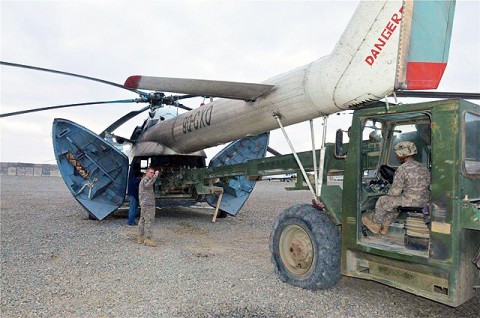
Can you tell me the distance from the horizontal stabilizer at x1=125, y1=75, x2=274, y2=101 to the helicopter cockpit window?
9.37ft

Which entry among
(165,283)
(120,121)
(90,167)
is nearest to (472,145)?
(165,283)

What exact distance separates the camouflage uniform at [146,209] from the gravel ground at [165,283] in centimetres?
33

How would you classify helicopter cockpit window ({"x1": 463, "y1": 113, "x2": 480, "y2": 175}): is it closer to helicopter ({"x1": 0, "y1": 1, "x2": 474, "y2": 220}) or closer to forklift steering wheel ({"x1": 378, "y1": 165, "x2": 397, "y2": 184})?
helicopter ({"x1": 0, "y1": 1, "x2": 474, "y2": 220})

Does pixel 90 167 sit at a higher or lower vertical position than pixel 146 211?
higher

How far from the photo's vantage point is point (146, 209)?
24.1ft

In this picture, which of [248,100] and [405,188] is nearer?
[405,188]

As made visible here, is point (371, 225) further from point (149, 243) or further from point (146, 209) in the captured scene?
point (146, 209)

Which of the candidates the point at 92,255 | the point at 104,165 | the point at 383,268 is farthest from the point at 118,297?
the point at 104,165

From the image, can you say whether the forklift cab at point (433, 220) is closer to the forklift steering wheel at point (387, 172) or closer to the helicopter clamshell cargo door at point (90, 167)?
the forklift steering wheel at point (387, 172)

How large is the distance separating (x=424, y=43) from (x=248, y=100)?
271cm

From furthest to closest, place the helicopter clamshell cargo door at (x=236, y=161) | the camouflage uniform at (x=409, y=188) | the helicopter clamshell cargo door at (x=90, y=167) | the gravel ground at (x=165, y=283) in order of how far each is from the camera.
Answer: the helicopter clamshell cargo door at (x=236, y=161), the helicopter clamshell cargo door at (x=90, y=167), the gravel ground at (x=165, y=283), the camouflage uniform at (x=409, y=188)

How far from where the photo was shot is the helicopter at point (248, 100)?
427cm

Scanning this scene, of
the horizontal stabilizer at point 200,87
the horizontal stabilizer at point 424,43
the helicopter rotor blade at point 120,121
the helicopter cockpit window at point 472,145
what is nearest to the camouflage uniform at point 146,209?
the horizontal stabilizer at point 200,87

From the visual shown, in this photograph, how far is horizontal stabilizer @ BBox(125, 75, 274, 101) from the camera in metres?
5.33
